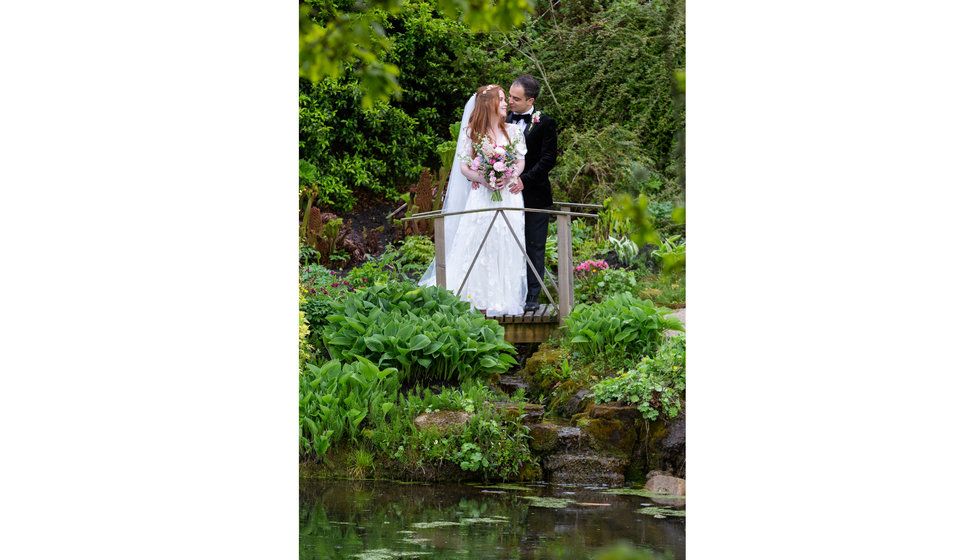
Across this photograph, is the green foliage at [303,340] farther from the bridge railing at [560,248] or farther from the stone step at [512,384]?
the stone step at [512,384]

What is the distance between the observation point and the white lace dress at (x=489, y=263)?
16.7 ft

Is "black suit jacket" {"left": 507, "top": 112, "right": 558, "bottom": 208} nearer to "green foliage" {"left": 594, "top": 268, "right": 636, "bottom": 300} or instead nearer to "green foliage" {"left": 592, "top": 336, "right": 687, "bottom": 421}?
"green foliage" {"left": 594, "top": 268, "right": 636, "bottom": 300}

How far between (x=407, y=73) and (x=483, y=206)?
119 cm

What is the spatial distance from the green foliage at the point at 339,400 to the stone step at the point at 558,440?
29.5 inches

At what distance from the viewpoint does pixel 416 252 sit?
6.04 metres

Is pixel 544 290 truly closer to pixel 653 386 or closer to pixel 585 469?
pixel 653 386

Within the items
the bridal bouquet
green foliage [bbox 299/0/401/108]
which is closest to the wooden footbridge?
the bridal bouquet

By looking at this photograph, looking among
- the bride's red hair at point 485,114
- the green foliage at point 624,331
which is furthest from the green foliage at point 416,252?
the green foliage at point 624,331

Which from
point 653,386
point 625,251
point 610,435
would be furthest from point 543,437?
point 625,251

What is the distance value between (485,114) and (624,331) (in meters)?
1.45

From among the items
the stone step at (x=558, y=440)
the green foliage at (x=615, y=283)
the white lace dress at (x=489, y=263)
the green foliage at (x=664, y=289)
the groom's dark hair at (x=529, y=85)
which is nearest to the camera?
the stone step at (x=558, y=440)
